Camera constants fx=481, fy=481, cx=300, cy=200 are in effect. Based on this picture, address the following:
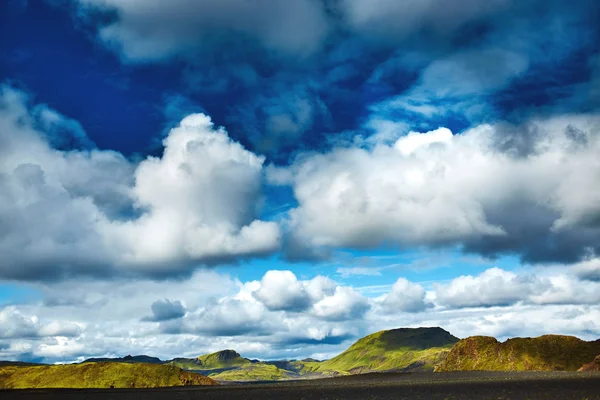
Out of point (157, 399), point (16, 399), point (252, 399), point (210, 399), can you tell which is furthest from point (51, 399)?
point (252, 399)

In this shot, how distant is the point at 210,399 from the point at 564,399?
129605mm

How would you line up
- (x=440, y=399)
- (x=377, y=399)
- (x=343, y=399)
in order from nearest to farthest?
(x=440, y=399), (x=377, y=399), (x=343, y=399)

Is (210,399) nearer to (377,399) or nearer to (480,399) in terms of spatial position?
(377,399)

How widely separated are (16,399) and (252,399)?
94897 mm

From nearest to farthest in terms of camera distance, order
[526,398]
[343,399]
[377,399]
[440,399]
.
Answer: [526,398]
[440,399]
[377,399]
[343,399]

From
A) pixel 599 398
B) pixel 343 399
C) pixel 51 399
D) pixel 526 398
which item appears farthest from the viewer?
pixel 51 399

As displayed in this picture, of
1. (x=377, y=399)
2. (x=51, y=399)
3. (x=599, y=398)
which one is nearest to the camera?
(x=599, y=398)

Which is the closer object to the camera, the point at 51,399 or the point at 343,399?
the point at 343,399

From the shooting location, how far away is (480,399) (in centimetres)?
11688

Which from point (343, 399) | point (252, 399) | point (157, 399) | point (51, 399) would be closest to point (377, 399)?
point (343, 399)

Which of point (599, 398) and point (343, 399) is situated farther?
point (343, 399)

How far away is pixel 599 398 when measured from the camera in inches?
4006

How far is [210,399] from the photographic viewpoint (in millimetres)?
189000

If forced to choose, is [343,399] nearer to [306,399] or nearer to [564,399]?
[306,399]
